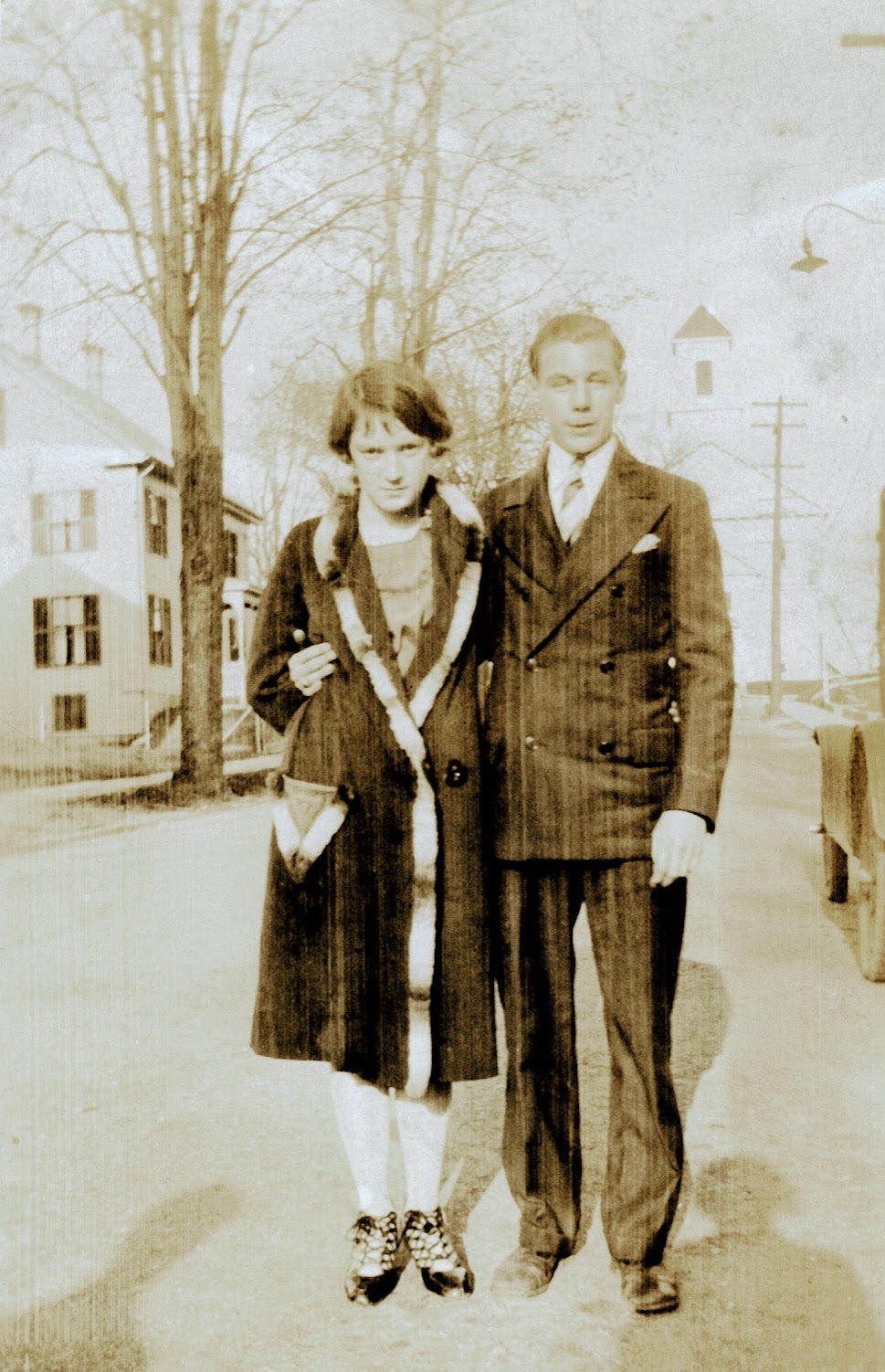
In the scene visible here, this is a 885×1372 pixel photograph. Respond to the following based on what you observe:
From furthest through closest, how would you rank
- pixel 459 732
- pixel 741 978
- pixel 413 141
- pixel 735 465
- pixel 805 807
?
pixel 805 807
pixel 741 978
pixel 735 465
pixel 413 141
pixel 459 732

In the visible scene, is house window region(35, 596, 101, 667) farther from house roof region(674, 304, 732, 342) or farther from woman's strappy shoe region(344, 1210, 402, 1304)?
woman's strappy shoe region(344, 1210, 402, 1304)

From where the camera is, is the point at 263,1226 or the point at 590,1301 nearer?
the point at 590,1301

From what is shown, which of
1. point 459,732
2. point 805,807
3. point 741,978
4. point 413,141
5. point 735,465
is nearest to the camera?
point 459,732

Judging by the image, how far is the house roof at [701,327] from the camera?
3303 millimetres

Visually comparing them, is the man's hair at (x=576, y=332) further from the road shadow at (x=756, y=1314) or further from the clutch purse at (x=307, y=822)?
the road shadow at (x=756, y=1314)

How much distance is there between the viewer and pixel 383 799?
2.53 m

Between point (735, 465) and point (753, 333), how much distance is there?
3.55 feet

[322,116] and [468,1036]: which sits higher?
[322,116]

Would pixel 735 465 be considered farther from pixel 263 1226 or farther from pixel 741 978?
pixel 263 1226

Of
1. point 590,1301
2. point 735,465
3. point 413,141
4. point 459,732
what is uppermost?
point 413,141

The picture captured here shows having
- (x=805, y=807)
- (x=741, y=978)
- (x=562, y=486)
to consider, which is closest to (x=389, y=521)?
(x=562, y=486)

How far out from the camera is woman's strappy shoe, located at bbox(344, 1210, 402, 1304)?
2.56 metres

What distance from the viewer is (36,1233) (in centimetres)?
296

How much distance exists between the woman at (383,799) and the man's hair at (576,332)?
25 centimetres
